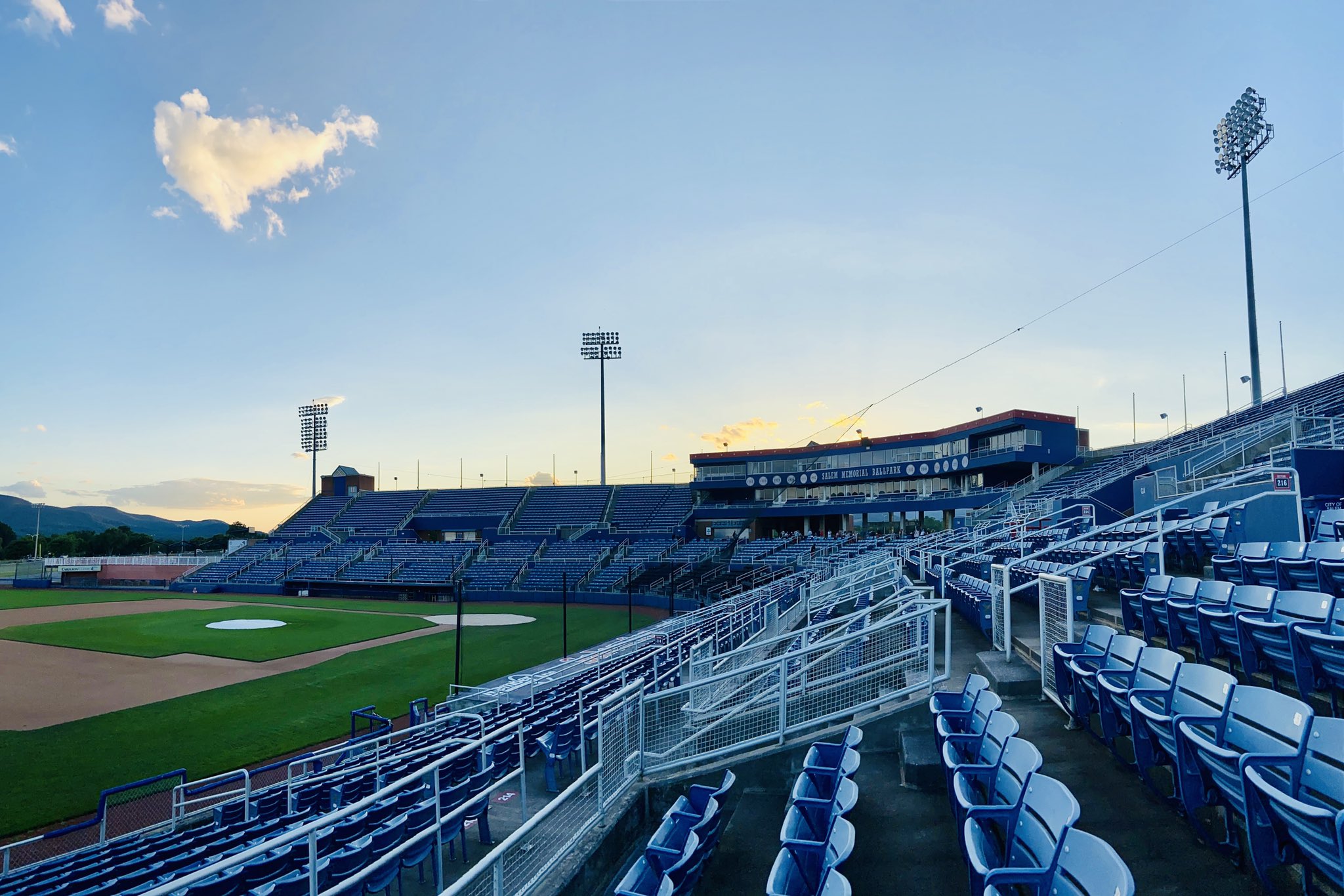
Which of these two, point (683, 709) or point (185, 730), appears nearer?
point (683, 709)

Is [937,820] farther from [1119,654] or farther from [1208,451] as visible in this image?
[1208,451]

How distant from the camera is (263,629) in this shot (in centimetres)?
3188

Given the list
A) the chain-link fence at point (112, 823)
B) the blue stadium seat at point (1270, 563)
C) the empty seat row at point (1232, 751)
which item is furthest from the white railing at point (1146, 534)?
the chain-link fence at point (112, 823)

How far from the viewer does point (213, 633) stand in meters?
30.8

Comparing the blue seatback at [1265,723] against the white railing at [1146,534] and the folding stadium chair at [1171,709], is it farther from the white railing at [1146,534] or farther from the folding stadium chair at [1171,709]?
the white railing at [1146,534]

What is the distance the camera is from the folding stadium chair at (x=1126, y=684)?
16.7 ft

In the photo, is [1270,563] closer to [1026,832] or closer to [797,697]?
[797,697]

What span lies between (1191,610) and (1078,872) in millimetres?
4542

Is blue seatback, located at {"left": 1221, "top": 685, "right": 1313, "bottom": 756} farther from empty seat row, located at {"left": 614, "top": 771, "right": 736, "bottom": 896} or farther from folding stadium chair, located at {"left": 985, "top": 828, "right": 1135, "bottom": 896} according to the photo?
empty seat row, located at {"left": 614, "top": 771, "right": 736, "bottom": 896}

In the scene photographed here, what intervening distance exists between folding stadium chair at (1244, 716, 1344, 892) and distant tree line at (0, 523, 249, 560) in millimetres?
101073

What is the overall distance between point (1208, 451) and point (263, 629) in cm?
3449

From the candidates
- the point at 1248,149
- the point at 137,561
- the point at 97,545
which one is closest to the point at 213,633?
the point at 137,561

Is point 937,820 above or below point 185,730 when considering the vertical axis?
above

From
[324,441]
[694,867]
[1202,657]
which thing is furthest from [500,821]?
[324,441]
